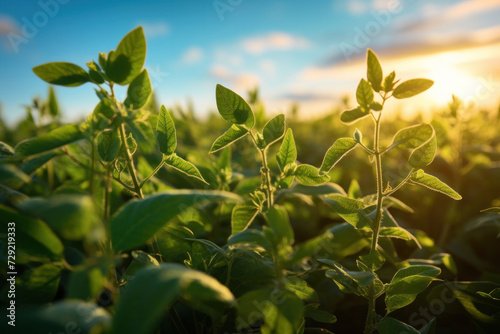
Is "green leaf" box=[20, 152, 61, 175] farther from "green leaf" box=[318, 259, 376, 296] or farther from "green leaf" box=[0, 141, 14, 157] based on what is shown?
"green leaf" box=[318, 259, 376, 296]

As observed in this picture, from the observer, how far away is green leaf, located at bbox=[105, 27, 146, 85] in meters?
0.92

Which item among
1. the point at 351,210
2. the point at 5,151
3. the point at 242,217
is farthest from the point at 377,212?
the point at 5,151

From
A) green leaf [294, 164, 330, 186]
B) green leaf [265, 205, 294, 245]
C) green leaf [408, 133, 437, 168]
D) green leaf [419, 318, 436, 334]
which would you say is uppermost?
green leaf [408, 133, 437, 168]

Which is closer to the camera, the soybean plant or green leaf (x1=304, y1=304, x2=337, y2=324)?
the soybean plant

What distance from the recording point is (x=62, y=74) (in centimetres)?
100

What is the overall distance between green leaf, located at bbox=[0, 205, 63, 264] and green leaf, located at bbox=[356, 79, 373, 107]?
2.93 feet

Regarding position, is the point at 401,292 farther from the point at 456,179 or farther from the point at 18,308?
the point at 456,179

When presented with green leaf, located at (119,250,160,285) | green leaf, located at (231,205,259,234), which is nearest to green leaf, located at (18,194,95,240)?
green leaf, located at (119,250,160,285)

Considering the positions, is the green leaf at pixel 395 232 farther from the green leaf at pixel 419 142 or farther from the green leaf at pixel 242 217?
the green leaf at pixel 242 217

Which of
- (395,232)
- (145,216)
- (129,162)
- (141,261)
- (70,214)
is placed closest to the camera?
(70,214)

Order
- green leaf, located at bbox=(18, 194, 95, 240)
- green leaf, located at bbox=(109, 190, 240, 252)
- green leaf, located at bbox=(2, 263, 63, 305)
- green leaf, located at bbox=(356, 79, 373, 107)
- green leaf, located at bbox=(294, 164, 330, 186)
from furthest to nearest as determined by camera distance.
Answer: green leaf, located at bbox=(294, 164, 330, 186)
green leaf, located at bbox=(356, 79, 373, 107)
green leaf, located at bbox=(2, 263, 63, 305)
green leaf, located at bbox=(109, 190, 240, 252)
green leaf, located at bbox=(18, 194, 95, 240)

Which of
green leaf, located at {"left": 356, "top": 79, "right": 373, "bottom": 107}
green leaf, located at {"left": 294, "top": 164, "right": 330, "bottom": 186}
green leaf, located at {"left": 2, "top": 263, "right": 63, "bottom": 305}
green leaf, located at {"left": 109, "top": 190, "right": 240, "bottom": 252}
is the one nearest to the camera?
green leaf, located at {"left": 109, "top": 190, "right": 240, "bottom": 252}

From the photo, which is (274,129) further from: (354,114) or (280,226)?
(280,226)

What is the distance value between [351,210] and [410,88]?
0.42m
